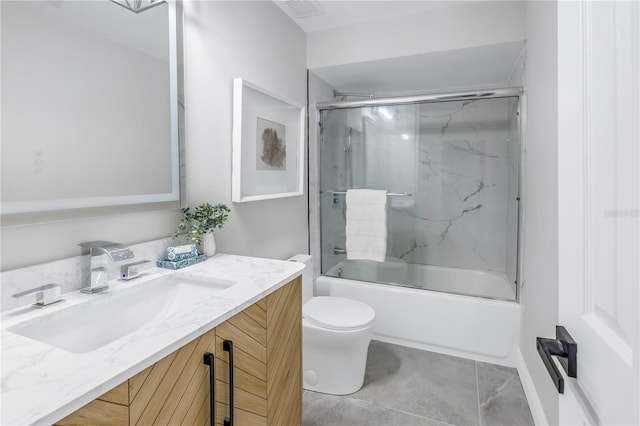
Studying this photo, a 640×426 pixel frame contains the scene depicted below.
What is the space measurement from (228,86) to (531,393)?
7.50ft

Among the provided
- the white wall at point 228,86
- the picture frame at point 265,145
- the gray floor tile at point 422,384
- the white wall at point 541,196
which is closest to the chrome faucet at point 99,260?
the white wall at point 228,86

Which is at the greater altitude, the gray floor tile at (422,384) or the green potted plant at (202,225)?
the green potted plant at (202,225)

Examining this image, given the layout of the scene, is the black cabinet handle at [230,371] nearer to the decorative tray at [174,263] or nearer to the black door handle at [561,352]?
the decorative tray at [174,263]

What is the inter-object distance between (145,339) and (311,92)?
2330mm

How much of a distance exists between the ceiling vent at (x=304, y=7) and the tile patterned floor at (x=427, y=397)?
237 cm

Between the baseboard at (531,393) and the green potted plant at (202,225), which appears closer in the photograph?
the green potted plant at (202,225)

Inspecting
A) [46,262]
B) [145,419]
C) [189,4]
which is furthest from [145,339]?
[189,4]

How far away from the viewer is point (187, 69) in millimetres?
1441

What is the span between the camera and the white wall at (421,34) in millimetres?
2076

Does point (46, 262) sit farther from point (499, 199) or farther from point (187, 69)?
point (499, 199)

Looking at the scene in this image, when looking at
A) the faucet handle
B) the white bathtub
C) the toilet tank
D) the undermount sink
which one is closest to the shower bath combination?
the white bathtub

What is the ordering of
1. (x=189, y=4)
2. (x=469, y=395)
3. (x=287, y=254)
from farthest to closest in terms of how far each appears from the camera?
(x=287, y=254) → (x=469, y=395) → (x=189, y=4)

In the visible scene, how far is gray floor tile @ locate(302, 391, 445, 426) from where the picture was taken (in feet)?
5.49

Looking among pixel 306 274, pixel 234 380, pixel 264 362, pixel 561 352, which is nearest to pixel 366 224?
pixel 306 274
